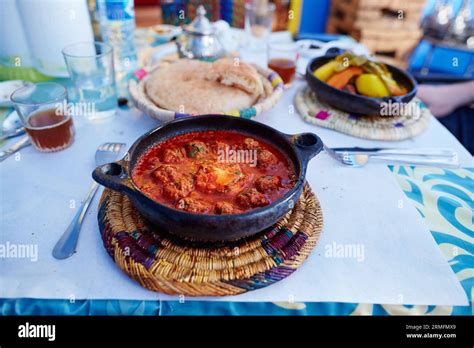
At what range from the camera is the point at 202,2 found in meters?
3.80

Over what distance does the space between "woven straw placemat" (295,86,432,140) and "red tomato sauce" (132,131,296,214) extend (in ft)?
2.00

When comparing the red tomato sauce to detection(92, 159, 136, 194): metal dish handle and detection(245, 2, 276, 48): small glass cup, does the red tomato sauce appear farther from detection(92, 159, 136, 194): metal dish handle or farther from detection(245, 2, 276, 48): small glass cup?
detection(245, 2, 276, 48): small glass cup

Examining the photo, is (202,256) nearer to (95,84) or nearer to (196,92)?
(196,92)

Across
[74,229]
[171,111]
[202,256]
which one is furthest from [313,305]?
[171,111]

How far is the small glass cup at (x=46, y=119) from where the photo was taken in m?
1.55

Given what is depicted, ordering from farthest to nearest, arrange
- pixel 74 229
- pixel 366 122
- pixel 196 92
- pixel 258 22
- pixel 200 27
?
pixel 258 22
pixel 200 27
pixel 366 122
pixel 196 92
pixel 74 229

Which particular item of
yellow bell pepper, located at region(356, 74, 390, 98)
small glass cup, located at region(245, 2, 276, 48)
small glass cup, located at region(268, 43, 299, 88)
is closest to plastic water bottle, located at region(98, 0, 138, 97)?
small glass cup, located at region(268, 43, 299, 88)

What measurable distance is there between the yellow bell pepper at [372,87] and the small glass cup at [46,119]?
1513 mm

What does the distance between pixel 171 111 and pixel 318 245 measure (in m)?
0.89

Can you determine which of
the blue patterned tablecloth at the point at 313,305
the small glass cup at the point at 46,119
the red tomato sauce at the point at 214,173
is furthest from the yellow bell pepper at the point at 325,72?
the small glass cup at the point at 46,119

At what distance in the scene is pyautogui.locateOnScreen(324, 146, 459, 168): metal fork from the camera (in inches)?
62.9

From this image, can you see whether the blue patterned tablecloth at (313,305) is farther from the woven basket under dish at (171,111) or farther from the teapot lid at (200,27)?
the teapot lid at (200,27)

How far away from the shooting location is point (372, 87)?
1885 mm
